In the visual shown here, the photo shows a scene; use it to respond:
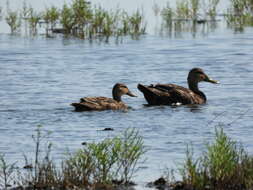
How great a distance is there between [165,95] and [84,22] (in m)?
17.1

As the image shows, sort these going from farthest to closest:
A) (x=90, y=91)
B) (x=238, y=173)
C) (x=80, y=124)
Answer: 1. (x=90, y=91)
2. (x=80, y=124)
3. (x=238, y=173)

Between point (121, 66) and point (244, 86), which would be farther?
point (121, 66)

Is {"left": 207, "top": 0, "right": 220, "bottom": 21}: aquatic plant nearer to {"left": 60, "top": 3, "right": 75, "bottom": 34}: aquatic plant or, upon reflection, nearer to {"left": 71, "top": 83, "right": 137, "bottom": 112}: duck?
{"left": 60, "top": 3, "right": 75, "bottom": 34}: aquatic plant

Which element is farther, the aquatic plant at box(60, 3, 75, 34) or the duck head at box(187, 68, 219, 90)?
the aquatic plant at box(60, 3, 75, 34)

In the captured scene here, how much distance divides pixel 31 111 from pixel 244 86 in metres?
6.11

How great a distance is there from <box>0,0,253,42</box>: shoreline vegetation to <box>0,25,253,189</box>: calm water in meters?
0.88

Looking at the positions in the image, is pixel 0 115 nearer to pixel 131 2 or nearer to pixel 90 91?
pixel 90 91

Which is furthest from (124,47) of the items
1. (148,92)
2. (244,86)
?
(148,92)

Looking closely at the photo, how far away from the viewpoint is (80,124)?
14.9 meters

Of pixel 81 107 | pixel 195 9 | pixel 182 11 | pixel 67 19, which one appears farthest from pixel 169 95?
pixel 182 11

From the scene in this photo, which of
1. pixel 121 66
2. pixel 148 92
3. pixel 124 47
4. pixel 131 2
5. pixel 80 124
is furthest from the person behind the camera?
pixel 131 2

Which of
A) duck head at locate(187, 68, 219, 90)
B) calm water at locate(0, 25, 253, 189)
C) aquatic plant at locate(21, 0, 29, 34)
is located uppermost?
aquatic plant at locate(21, 0, 29, 34)

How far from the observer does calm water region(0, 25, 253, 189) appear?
1307 centimetres

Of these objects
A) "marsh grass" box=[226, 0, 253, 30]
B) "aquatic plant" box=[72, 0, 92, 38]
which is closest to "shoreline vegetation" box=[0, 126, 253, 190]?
"aquatic plant" box=[72, 0, 92, 38]
